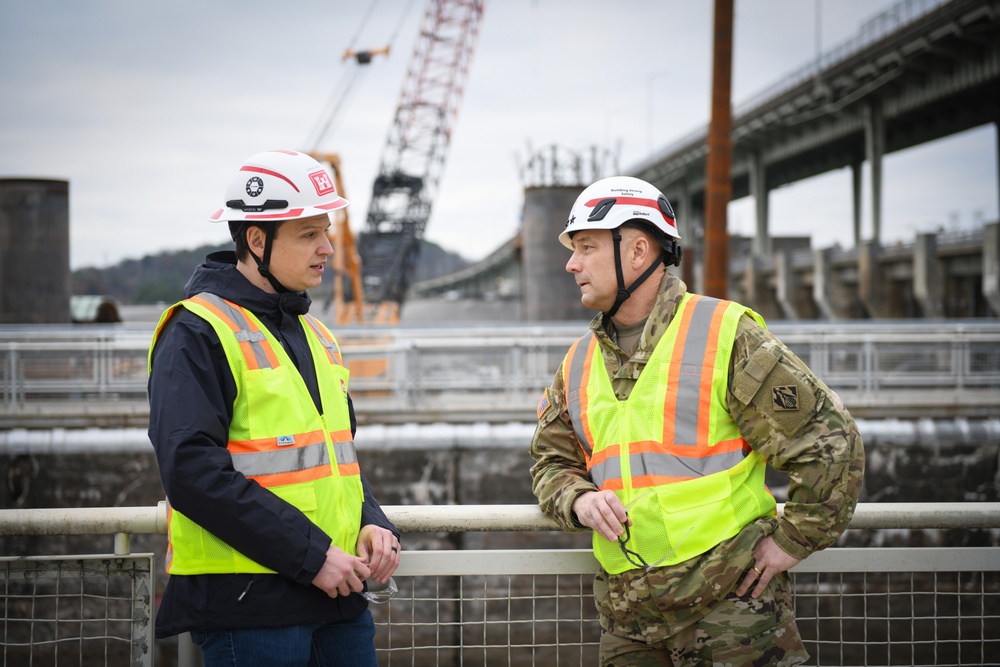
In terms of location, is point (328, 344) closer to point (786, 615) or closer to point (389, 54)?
point (786, 615)

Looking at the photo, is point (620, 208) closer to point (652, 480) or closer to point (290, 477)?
point (652, 480)

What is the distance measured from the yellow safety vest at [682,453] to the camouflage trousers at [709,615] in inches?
2.0

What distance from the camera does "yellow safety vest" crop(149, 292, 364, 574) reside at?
7.21 ft

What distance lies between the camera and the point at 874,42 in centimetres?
3675

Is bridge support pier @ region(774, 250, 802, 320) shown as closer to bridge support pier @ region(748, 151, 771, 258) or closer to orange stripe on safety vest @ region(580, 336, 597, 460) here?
bridge support pier @ region(748, 151, 771, 258)

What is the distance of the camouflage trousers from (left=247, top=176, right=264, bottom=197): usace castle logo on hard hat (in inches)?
62.6

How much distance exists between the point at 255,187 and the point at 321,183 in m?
0.20

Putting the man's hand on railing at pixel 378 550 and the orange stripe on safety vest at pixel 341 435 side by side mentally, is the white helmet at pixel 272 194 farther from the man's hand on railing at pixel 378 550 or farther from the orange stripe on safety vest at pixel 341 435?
the man's hand on railing at pixel 378 550

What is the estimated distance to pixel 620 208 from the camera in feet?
8.43

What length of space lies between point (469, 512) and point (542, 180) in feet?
67.6

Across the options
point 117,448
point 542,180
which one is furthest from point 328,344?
point 542,180

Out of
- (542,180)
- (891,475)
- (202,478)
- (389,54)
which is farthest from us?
(389,54)

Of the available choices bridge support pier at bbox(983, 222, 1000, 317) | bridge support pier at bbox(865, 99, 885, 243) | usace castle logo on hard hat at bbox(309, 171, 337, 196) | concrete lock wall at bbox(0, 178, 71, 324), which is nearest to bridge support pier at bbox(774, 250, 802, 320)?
bridge support pier at bbox(865, 99, 885, 243)

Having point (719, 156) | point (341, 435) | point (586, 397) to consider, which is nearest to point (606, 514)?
point (586, 397)
